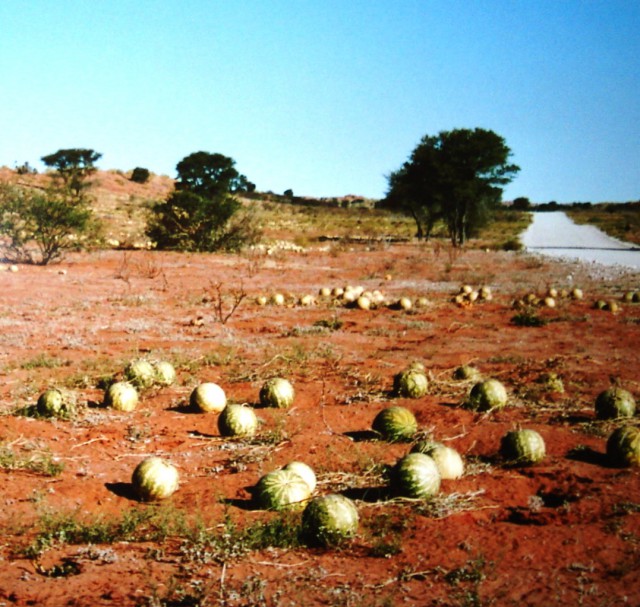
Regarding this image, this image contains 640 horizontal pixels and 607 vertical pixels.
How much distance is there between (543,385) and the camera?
8430 millimetres

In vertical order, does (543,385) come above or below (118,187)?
below

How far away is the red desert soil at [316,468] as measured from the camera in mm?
3848

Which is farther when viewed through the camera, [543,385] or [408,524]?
[543,385]

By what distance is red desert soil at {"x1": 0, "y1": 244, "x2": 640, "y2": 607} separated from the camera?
385 centimetres

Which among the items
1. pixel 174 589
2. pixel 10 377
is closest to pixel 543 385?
pixel 174 589

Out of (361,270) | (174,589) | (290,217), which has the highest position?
(290,217)

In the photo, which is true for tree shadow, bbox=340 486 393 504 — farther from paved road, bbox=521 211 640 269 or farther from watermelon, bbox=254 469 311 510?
paved road, bbox=521 211 640 269

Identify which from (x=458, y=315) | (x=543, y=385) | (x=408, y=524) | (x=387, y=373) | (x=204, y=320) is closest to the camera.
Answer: (x=408, y=524)

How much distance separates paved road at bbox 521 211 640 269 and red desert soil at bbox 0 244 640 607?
17506 millimetres

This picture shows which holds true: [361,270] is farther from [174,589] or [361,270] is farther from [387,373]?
[174,589]

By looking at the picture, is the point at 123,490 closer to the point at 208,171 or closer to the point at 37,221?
the point at 37,221

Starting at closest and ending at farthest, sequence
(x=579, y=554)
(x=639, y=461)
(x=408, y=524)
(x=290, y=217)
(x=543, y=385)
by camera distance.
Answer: (x=579, y=554) < (x=408, y=524) < (x=639, y=461) < (x=543, y=385) < (x=290, y=217)

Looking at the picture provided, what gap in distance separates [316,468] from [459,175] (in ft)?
115

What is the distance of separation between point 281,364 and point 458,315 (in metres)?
6.53
